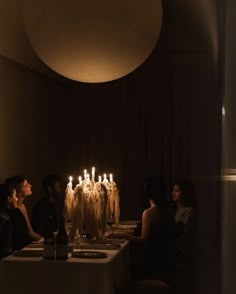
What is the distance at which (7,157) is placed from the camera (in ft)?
18.2

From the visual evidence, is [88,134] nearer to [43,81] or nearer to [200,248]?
[43,81]

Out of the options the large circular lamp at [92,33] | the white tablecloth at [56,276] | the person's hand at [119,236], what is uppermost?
the large circular lamp at [92,33]

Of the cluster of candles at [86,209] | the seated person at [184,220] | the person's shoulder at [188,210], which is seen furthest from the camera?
the person's shoulder at [188,210]

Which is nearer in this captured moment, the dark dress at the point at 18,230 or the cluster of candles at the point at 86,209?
the cluster of candles at the point at 86,209

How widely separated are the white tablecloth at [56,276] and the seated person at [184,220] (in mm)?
1558

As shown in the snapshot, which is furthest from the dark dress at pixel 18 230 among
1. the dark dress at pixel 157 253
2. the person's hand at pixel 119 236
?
the dark dress at pixel 157 253

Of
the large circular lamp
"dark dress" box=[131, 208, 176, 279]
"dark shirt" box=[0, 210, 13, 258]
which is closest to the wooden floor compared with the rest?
"dark dress" box=[131, 208, 176, 279]

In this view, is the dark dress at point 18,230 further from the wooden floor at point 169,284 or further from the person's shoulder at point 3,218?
the wooden floor at point 169,284

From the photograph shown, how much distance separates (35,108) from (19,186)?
1.88 meters

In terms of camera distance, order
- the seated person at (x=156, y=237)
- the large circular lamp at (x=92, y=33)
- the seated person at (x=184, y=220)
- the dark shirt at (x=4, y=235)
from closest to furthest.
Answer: the large circular lamp at (x=92, y=33) → the dark shirt at (x=4, y=235) → the seated person at (x=156, y=237) → the seated person at (x=184, y=220)

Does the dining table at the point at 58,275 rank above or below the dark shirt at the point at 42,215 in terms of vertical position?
below

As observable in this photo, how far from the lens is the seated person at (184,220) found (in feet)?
14.6

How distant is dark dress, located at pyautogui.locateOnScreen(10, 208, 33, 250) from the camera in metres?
4.25

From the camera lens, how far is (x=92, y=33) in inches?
91.5
